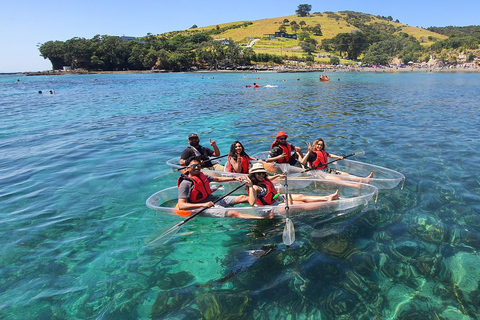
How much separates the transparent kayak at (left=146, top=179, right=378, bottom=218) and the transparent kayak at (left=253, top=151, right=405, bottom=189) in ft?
2.40

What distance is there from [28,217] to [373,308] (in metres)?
8.95

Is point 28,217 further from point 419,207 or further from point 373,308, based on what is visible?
point 419,207

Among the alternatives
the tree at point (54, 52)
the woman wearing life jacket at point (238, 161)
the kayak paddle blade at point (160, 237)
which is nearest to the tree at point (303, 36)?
the tree at point (54, 52)

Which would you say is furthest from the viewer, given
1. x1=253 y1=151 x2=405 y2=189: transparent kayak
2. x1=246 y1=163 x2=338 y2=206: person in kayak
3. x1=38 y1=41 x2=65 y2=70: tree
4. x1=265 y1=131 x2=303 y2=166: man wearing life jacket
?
x1=38 y1=41 x2=65 y2=70: tree

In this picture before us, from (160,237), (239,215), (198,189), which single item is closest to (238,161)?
(198,189)

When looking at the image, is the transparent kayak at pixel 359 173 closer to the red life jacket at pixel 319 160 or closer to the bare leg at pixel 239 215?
the red life jacket at pixel 319 160

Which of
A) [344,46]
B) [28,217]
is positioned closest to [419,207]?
[28,217]

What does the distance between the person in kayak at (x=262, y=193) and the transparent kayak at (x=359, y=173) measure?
1.96 metres

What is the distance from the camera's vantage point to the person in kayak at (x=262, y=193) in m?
6.77

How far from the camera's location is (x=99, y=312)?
4754 millimetres

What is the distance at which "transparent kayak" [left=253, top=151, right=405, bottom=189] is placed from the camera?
8312 millimetres

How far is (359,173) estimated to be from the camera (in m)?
9.74

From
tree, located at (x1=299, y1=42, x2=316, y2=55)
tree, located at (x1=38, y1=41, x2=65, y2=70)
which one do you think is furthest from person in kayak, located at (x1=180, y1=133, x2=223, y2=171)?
tree, located at (x1=38, y1=41, x2=65, y2=70)

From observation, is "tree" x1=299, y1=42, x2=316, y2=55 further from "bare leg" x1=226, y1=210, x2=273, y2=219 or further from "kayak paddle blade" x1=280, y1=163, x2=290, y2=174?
"bare leg" x1=226, y1=210, x2=273, y2=219
